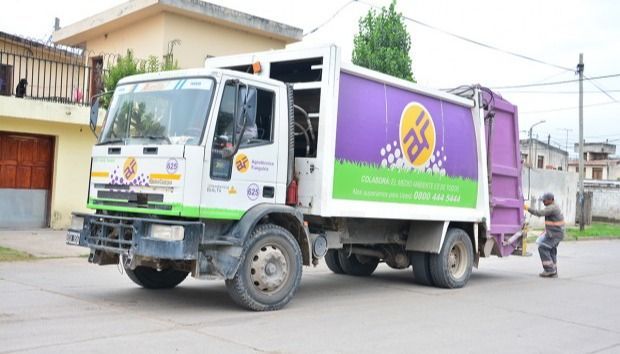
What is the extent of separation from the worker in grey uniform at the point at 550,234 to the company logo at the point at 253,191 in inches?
259

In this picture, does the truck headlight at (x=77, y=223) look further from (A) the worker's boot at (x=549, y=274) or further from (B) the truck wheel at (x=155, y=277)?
(A) the worker's boot at (x=549, y=274)

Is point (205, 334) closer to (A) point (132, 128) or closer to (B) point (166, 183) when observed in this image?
(B) point (166, 183)

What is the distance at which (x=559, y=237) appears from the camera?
12.6 m

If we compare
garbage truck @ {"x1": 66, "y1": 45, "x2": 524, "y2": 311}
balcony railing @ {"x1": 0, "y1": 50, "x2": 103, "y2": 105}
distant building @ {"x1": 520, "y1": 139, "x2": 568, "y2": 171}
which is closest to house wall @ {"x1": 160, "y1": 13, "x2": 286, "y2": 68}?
balcony railing @ {"x1": 0, "y1": 50, "x2": 103, "y2": 105}

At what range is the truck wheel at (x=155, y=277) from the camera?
8.79 metres

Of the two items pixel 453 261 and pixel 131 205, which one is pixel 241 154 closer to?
pixel 131 205

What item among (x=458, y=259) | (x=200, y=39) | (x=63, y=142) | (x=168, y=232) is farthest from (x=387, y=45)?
(x=168, y=232)

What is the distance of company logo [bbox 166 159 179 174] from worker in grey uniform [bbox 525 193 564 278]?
7.59 metres

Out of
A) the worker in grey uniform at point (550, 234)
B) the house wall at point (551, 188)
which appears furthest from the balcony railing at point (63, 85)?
the house wall at point (551, 188)

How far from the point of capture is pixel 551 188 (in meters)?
30.2

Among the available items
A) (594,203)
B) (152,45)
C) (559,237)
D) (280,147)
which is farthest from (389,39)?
(594,203)

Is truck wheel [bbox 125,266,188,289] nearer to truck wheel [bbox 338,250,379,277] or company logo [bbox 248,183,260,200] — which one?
company logo [bbox 248,183,260,200]

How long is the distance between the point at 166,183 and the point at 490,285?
6.54 meters

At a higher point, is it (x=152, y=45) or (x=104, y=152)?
(x=152, y=45)
